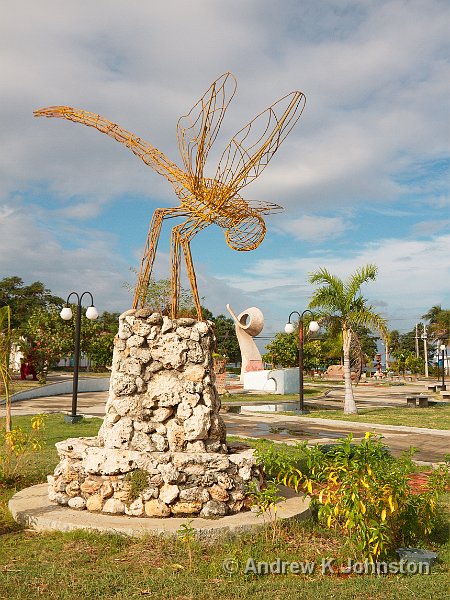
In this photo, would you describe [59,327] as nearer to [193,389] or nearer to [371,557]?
[193,389]

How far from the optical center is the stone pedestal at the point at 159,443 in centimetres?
599

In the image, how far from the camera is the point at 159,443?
641 cm

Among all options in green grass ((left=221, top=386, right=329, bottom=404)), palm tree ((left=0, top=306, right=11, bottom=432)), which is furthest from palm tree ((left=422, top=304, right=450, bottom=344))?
palm tree ((left=0, top=306, right=11, bottom=432))

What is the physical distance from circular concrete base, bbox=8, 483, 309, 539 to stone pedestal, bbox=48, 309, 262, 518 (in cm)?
15

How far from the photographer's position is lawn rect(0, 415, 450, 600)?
169 inches

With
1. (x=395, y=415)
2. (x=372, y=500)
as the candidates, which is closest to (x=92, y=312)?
(x=395, y=415)

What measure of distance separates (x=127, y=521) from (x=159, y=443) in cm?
95

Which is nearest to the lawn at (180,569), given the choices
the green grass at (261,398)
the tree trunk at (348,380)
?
the tree trunk at (348,380)

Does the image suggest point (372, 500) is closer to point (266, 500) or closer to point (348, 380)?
point (266, 500)

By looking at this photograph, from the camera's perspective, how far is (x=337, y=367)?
195ft

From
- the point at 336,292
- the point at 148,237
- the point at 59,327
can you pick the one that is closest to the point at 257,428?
the point at 336,292

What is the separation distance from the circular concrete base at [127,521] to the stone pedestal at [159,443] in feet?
0.50

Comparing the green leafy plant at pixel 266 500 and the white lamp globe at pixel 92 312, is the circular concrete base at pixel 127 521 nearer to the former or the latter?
the green leafy plant at pixel 266 500

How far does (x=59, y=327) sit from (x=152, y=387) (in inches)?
1023
